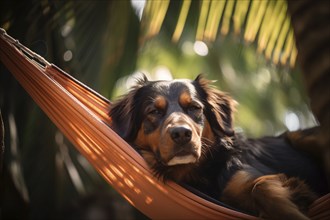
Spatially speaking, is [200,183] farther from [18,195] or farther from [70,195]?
[70,195]

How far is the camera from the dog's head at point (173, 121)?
317 centimetres

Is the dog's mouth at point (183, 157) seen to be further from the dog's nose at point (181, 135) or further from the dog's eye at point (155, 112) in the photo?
the dog's eye at point (155, 112)

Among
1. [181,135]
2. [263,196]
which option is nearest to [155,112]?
[181,135]

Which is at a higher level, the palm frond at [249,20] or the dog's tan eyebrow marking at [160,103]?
the palm frond at [249,20]

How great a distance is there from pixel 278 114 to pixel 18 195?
9.45 metres

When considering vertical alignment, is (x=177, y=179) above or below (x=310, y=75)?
below

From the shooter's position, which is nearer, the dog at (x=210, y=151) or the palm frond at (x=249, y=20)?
the dog at (x=210, y=151)

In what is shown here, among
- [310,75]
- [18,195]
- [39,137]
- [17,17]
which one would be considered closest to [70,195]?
[39,137]

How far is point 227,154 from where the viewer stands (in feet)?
12.0

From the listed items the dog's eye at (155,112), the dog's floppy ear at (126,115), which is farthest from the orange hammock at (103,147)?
the dog's eye at (155,112)

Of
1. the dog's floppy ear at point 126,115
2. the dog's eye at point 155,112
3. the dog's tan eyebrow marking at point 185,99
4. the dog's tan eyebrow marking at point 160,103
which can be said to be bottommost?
the dog's floppy ear at point 126,115

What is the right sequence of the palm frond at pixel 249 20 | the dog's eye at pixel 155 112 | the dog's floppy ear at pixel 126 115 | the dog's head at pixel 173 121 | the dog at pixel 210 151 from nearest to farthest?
the dog at pixel 210 151 → the dog's head at pixel 173 121 → the dog's eye at pixel 155 112 → the dog's floppy ear at pixel 126 115 → the palm frond at pixel 249 20

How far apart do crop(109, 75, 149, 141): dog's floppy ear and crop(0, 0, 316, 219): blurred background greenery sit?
11.7 inches

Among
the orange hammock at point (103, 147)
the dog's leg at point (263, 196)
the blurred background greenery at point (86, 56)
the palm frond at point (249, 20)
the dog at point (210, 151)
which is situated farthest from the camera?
the blurred background greenery at point (86, 56)
